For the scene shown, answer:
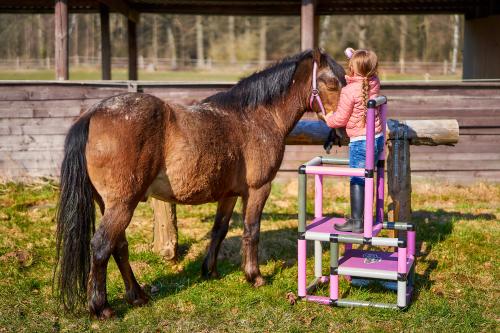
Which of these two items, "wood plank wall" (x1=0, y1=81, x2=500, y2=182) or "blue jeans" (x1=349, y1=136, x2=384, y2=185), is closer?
"blue jeans" (x1=349, y1=136, x2=384, y2=185)

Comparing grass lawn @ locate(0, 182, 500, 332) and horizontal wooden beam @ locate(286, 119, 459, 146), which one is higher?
horizontal wooden beam @ locate(286, 119, 459, 146)

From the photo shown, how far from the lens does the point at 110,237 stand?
432 cm

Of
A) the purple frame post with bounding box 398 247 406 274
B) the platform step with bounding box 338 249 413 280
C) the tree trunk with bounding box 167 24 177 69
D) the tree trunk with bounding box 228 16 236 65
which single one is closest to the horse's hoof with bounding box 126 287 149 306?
the platform step with bounding box 338 249 413 280

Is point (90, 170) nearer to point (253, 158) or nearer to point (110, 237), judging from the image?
point (110, 237)

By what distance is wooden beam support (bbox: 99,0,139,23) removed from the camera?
11.0 meters

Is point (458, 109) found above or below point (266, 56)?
below

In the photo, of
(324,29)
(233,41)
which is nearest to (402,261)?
(324,29)

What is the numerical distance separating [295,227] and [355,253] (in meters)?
2.04

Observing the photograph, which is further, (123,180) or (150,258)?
(150,258)

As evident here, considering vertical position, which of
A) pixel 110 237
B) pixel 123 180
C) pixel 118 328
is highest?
pixel 123 180

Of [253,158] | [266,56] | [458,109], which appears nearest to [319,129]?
[253,158]

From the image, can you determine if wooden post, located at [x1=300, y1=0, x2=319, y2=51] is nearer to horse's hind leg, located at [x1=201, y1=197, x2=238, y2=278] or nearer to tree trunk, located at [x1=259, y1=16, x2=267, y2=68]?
horse's hind leg, located at [x1=201, y1=197, x2=238, y2=278]

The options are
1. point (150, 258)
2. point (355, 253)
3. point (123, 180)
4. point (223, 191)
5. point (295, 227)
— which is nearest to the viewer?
point (123, 180)

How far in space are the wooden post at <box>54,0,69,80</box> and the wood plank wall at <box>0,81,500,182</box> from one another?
282mm
